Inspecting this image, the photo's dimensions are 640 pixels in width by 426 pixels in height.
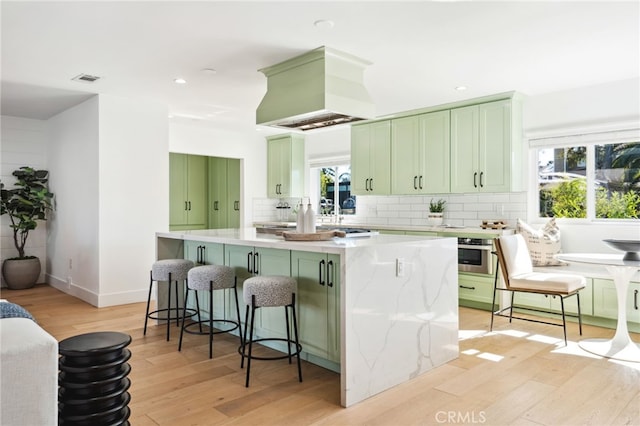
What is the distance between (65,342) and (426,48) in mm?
3180

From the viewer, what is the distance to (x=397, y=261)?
2.86 meters

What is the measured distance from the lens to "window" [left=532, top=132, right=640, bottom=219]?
450 cm

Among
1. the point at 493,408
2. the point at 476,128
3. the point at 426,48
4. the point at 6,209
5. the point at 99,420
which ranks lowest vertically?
the point at 493,408

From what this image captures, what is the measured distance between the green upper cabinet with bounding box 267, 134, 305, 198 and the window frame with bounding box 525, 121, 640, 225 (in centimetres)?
378

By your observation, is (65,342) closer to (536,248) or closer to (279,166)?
(536,248)

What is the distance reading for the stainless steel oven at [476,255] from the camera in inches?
193

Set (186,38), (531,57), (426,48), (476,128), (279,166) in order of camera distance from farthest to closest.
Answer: (279,166), (476,128), (531,57), (426,48), (186,38)

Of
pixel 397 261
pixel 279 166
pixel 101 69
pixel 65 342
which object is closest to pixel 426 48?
pixel 397 261

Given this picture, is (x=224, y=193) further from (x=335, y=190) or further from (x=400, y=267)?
(x=400, y=267)

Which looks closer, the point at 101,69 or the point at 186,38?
the point at 186,38

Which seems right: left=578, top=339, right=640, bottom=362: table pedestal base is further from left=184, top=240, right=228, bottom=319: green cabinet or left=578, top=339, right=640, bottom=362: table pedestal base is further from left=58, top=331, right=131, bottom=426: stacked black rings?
left=58, top=331, right=131, bottom=426: stacked black rings

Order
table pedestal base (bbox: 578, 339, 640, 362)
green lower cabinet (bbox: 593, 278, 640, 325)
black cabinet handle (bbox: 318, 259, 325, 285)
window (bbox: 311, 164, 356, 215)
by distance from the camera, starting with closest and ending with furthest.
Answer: black cabinet handle (bbox: 318, 259, 325, 285) → table pedestal base (bbox: 578, 339, 640, 362) → green lower cabinet (bbox: 593, 278, 640, 325) → window (bbox: 311, 164, 356, 215)

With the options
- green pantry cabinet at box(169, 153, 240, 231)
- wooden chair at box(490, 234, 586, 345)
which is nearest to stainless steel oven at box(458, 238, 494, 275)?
wooden chair at box(490, 234, 586, 345)

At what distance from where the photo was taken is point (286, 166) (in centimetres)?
765
